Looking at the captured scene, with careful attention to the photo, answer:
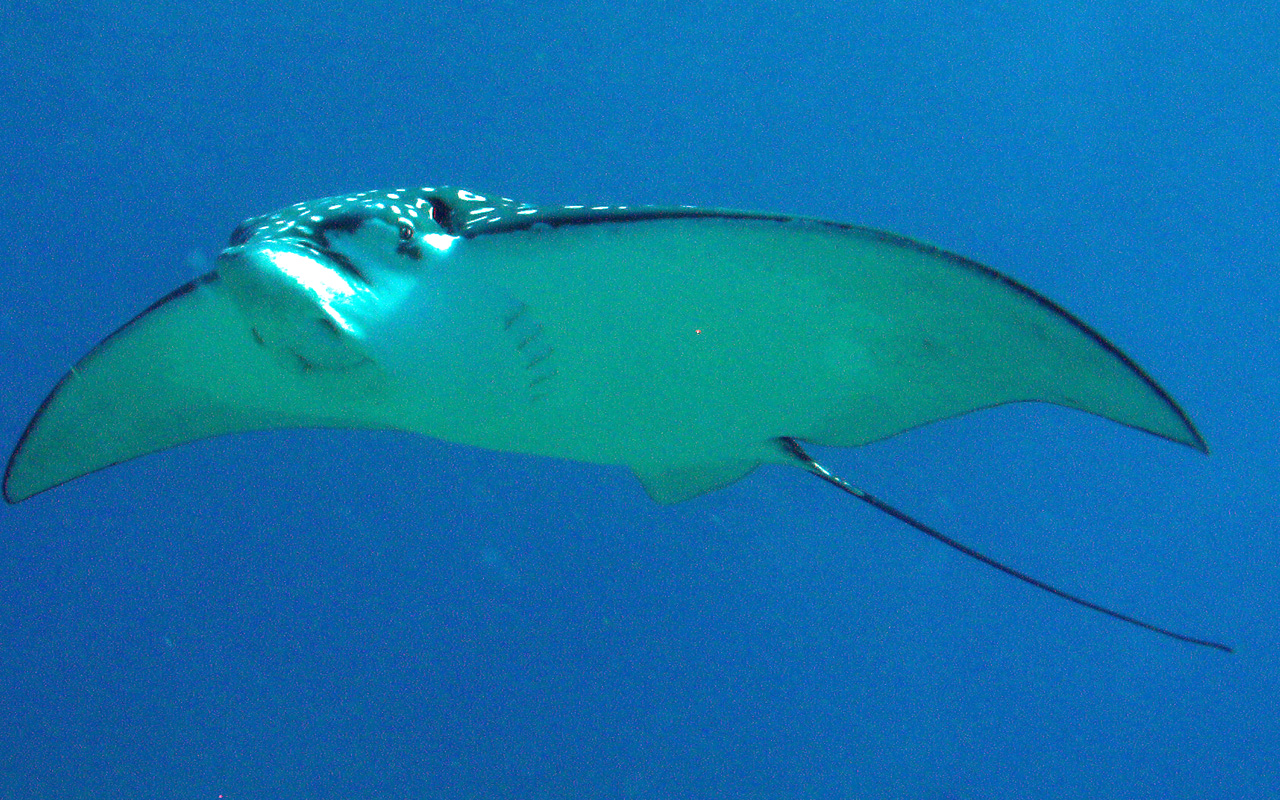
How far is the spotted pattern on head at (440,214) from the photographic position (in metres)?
1.53

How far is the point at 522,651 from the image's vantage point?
28.3ft

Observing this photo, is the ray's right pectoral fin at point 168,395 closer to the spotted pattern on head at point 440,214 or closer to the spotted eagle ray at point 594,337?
the spotted eagle ray at point 594,337

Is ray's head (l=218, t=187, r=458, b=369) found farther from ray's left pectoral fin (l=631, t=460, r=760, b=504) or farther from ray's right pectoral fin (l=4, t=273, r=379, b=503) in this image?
ray's left pectoral fin (l=631, t=460, r=760, b=504)

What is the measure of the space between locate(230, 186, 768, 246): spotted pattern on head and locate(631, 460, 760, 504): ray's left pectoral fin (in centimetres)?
88

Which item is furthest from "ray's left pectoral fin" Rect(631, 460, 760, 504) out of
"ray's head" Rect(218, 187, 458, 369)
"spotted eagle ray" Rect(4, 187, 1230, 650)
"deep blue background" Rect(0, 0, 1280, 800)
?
"deep blue background" Rect(0, 0, 1280, 800)

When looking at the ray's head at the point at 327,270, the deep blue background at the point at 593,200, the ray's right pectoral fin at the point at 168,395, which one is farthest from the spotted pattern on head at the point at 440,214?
the deep blue background at the point at 593,200

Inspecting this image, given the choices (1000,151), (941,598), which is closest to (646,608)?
(941,598)

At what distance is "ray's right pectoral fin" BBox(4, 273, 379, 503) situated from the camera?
1842mm

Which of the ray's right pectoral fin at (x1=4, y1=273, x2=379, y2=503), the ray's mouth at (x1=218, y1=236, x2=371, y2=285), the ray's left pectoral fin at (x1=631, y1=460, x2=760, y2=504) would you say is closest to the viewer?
the ray's mouth at (x1=218, y1=236, x2=371, y2=285)

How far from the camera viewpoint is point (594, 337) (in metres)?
1.82

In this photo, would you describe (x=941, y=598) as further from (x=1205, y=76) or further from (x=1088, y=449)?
(x=1205, y=76)

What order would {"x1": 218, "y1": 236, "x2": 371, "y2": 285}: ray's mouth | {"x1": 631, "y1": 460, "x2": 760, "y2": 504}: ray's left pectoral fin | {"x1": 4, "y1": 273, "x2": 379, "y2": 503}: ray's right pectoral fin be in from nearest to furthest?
{"x1": 218, "y1": 236, "x2": 371, "y2": 285}: ray's mouth
{"x1": 4, "y1": 273, "x2": 379, "y2": 503}: ray's right pectoral fin
{"x1": 631, "y1": 460, "x2": 760, "y2": 504}: ray's left pectoral fin

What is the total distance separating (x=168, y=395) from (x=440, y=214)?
931mm

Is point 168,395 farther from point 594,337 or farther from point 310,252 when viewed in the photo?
point 594,337
